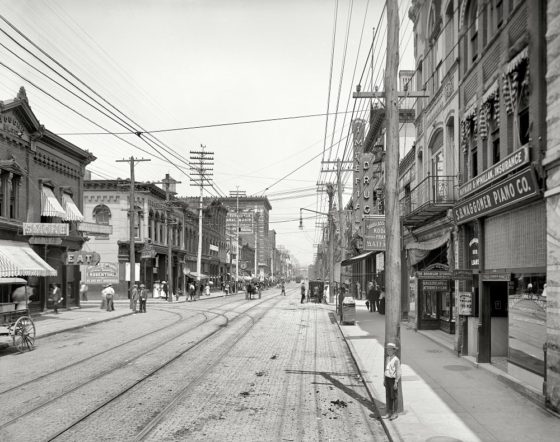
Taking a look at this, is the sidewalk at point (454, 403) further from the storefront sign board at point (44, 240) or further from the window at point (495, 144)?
the storefront sign board at point (44, 240)

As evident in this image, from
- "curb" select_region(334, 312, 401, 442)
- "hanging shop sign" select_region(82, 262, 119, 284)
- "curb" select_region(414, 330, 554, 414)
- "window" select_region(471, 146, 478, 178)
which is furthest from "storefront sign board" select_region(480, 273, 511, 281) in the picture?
"hanging shop sign" select_region(82, 262, 119, 284)

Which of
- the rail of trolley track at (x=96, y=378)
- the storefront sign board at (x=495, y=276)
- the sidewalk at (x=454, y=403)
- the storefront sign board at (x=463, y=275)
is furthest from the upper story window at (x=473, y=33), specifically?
the rail of trolley track at (x=96, y=378)

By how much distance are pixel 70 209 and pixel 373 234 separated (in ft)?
58.5

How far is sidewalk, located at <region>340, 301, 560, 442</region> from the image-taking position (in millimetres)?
7551

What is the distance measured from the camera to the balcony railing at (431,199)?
52.9 feet

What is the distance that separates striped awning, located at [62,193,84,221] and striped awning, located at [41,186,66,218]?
116 centimetres

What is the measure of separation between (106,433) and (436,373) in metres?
7.43

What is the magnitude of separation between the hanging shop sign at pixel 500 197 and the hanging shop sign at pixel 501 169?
0.22 m

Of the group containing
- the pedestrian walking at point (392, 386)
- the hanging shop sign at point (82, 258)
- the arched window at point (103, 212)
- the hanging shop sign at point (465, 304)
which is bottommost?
the pedestrian walking at point (392, 386)

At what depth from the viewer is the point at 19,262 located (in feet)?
71.0

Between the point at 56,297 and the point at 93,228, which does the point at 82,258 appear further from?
the point at 56,297

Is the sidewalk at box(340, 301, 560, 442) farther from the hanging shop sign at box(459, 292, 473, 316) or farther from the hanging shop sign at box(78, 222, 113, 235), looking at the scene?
the hanging shop sign at box(78, 222, 113, 235)

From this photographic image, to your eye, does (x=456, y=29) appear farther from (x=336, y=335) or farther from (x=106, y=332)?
(x=106, y=332)

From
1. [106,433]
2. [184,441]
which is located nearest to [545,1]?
[184,441]
